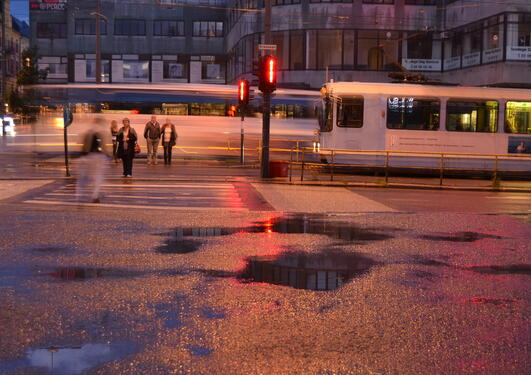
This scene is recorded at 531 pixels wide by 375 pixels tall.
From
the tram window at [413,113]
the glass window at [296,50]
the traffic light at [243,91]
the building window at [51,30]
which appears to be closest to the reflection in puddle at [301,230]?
the traffic light at [243,91]

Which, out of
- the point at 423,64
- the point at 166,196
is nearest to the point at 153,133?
the point at 166,196

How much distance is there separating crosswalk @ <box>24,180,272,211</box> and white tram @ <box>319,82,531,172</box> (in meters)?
8.58

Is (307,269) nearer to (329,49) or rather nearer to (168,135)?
(168,135)

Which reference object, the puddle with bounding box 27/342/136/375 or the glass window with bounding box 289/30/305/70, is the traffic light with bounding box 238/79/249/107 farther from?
the glass window with bounding box 289/30/305/70

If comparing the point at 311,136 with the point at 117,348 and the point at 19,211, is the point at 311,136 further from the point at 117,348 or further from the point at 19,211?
the point at 117,348

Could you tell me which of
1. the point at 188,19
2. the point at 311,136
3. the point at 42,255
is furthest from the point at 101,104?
the point at 188,19

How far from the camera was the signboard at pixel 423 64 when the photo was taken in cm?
4791

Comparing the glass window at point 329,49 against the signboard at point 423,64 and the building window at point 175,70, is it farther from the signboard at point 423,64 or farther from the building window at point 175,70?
the building window at point 175,70

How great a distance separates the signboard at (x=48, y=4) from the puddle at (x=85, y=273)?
217ft

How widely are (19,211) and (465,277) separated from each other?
8923 mm

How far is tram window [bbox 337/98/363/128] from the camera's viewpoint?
28.0 metres

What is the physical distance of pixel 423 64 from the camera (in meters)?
48.3

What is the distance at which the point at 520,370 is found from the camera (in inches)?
200

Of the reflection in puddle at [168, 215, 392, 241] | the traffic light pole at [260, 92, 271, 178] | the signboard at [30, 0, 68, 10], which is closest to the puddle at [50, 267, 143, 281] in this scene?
the reflection in puddle at [168, 215, 392, 241]
